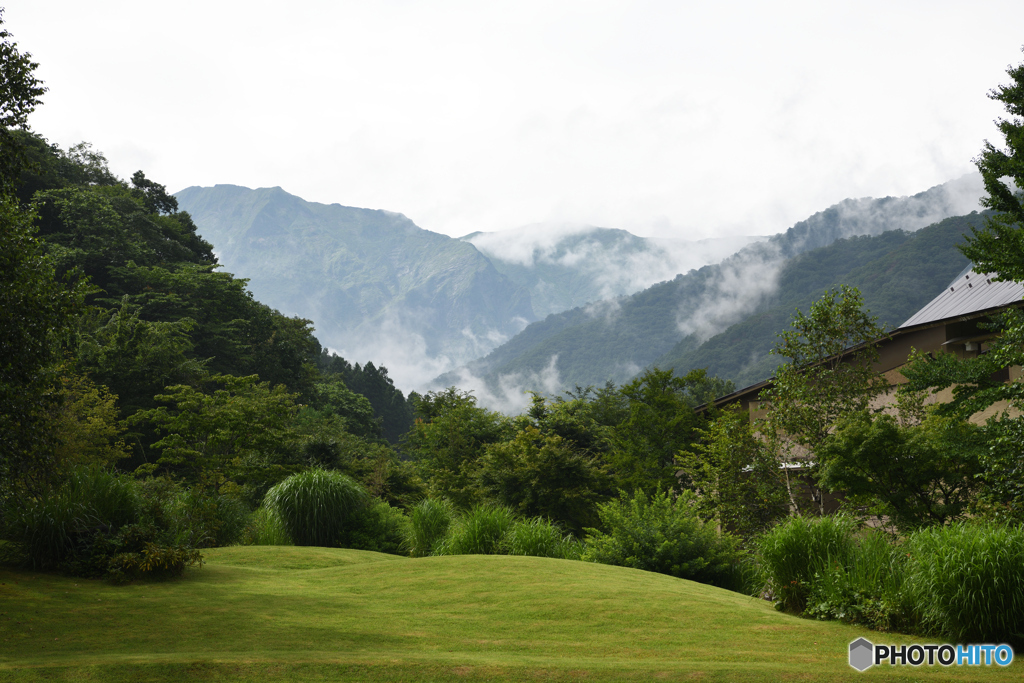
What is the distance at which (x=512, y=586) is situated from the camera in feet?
29.0

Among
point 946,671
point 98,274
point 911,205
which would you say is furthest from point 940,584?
point 911,205

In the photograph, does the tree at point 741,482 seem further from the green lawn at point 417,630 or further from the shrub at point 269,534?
the shrub at point 269,534

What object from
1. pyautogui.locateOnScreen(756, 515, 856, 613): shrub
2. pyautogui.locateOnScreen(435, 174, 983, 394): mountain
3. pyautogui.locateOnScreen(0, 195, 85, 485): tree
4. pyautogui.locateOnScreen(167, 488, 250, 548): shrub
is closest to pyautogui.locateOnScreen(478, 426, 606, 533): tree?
pyautogui.locateOnScreen(167, 488, 250, 548): shrub

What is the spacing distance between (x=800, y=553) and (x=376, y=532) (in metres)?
10.1

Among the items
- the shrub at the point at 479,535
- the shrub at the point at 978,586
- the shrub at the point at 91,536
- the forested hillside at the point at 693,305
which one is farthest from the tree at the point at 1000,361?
the forested hillside at the point at 693,305

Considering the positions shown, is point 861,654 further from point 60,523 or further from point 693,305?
point 693,305

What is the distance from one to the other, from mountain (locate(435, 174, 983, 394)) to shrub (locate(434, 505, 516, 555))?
113 meters

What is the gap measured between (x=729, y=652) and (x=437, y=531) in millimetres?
9856

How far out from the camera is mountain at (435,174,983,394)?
435 ft

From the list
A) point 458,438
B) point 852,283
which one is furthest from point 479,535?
point 852,283

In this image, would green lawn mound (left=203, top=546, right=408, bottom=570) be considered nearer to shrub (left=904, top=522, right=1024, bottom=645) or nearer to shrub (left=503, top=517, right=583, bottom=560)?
shrub (left=503, top=517, right=583, bottom=560)

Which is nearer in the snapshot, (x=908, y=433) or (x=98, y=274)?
(x=908, y=433)

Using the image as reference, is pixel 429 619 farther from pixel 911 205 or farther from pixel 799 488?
pixel 911 205

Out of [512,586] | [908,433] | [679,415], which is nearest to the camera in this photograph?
[512,586]
